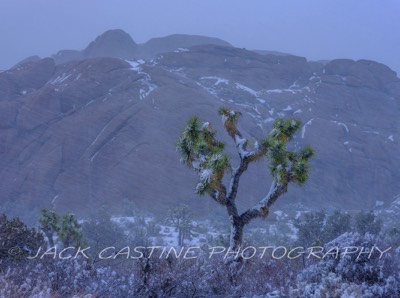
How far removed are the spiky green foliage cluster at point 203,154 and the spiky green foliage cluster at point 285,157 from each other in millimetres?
1392

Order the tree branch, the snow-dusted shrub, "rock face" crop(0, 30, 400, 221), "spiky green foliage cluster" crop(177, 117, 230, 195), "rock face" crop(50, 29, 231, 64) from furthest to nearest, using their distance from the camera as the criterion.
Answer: "rock face" crop(50, 29, 231, 64), "rock face" crop(0, 30, 400, 221), the tree branch, "spiky green foliage cluster" crop(177, 117, 230, 195), the snow-dusted shrub

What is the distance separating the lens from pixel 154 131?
54875mm

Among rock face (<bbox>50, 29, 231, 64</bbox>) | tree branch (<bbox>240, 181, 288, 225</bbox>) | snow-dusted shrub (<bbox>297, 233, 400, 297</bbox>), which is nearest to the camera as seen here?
snow-dusted shrub (<bbox>297, 233, 400, 297</bbox>)

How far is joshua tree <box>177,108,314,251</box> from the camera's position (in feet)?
42.9

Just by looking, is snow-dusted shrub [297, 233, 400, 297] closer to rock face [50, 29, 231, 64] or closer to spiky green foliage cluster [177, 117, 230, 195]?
spiky green foliage cluster [177, 117, 230, 195]

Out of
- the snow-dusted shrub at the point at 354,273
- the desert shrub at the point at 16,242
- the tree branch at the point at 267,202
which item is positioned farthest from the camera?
the tree branch at the point at 267,202

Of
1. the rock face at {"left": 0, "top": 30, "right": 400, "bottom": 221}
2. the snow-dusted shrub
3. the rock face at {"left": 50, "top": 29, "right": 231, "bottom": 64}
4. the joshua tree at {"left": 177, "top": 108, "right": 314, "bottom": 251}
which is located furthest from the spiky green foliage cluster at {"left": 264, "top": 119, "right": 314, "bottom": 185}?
the rock face at {"left": 50, "top": 29, "right": 231, "bottom": 64}

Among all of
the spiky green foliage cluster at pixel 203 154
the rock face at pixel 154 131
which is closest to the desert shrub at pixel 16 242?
the spiky green foliage cluster at pixel 203 154

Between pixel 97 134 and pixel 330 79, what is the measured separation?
50.0 meters

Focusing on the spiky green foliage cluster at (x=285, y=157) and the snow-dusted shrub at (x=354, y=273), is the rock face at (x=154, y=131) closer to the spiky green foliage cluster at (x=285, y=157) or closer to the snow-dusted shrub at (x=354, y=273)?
the spiky green foliage cluster at (x=285, y=157)

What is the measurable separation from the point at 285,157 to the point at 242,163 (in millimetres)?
1383

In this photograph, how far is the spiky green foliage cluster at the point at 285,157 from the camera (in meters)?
13.1

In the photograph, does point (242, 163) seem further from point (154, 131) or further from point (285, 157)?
point (154, 131)

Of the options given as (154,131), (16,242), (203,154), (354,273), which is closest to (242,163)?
(203,154)
